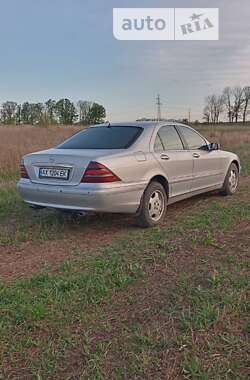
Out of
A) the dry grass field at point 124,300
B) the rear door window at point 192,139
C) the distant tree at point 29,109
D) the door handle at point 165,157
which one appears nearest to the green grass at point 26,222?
the dry grass field at point 124,300

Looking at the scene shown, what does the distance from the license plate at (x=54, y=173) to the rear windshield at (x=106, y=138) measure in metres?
0.58

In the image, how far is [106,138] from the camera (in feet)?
15.7

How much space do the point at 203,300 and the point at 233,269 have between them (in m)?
0.71

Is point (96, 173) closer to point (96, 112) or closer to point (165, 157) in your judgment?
point (165, 157)

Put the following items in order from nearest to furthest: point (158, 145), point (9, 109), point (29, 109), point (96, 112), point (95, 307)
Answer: point (95, 307) → point (158, 145) → point (96, 112) → point (29, 109) → point (9, 109)

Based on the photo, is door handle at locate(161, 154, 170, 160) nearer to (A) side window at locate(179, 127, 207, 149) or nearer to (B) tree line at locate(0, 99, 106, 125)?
(A) side window at locate(179, 127, 207, 149)

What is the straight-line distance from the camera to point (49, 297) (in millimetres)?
2793

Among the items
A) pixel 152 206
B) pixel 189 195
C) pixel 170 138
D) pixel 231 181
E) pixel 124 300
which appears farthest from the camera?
pixel 231 181

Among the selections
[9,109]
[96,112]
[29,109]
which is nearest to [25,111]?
[29,109]

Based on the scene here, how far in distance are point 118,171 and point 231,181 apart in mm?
3417

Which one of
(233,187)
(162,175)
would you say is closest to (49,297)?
(162,175)

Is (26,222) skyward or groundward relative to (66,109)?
groundward

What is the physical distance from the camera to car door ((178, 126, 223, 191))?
5746 millimetres

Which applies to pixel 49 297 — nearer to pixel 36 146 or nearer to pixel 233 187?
pixel 233 187
